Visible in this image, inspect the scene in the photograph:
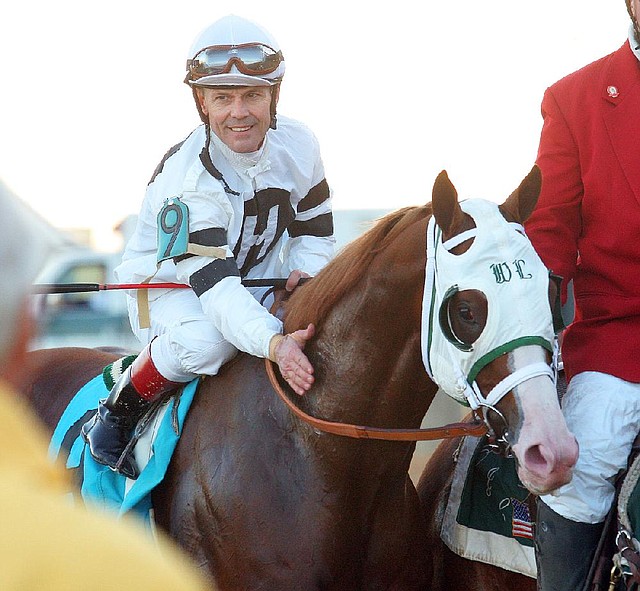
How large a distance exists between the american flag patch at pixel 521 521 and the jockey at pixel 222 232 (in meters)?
0.88

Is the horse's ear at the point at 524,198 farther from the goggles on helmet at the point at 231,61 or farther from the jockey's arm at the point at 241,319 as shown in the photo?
the goggles on helmet at the point at 231,61

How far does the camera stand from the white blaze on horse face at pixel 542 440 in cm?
296

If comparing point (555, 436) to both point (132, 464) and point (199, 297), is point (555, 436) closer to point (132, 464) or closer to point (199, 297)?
point (199, 297)

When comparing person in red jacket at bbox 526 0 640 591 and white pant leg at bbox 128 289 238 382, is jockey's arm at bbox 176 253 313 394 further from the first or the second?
person in red jacket at bbox 526 0 640 591

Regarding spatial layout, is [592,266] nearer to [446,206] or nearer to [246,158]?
[446,206]

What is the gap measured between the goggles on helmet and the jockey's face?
0.22 feet

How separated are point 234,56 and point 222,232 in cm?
70

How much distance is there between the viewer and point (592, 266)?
11.8 ft

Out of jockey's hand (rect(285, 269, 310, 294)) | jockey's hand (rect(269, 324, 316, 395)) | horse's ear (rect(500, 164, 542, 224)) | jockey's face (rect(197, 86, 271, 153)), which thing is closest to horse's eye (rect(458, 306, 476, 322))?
horse's ear (rect(500, 164, 542, 224))

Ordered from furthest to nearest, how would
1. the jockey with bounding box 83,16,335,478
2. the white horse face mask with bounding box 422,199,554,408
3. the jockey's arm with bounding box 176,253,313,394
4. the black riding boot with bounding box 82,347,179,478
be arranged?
the black riding boot with bounding box 82,347,179,478, the jockey with bounding box 83,16,335,478, the jockey's arm with bounding box 176,253,313,394, the white horse face mask with bounding box 422,199,554,408

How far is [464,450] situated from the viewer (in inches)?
162

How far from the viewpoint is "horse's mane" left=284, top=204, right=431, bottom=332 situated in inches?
144

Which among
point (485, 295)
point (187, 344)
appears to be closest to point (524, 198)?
point (485, 295)

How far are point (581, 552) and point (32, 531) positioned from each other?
256cm
